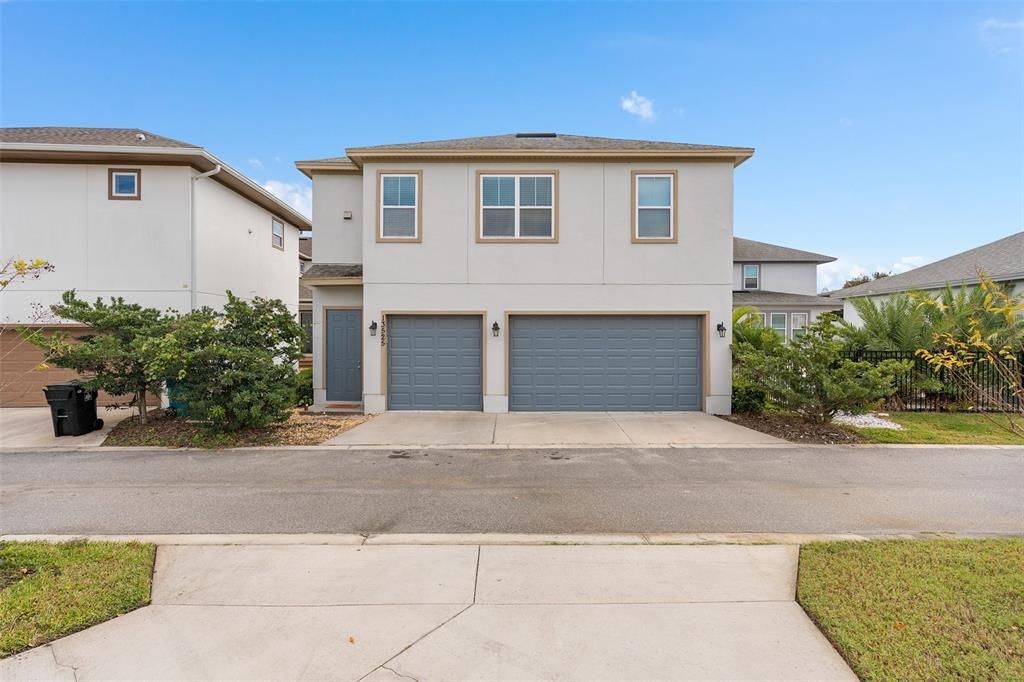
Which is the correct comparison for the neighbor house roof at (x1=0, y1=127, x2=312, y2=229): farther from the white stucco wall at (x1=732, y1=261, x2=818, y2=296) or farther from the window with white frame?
the white stucco wall at (x1=732, y1=261, x2=818, y2=296)

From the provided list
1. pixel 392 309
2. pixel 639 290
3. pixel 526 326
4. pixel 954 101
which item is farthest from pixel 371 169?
pixel 954 101

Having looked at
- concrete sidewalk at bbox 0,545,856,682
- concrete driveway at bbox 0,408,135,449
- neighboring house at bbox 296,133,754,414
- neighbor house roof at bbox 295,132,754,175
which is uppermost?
neighbor house roof at bbox 295,132,754,175

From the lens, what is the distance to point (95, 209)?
495 inches

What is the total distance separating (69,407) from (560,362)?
9.80 meters

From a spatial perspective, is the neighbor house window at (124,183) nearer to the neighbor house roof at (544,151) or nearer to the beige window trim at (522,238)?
the neighbor house roof at (544,151)

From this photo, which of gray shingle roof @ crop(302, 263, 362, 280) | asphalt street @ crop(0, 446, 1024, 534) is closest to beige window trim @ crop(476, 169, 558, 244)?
gray shingle roof @ crop(302, 263, 362, 280)

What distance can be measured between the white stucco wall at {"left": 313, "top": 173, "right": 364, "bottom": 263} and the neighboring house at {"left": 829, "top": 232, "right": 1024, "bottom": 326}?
1428 cm

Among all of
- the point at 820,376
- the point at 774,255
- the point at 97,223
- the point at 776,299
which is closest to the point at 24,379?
the point at 97,223

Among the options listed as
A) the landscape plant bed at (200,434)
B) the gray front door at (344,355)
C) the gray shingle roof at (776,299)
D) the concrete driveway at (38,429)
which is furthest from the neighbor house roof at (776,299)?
the concrete driveway at (38,429)

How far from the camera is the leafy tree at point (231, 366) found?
8305 millimetres

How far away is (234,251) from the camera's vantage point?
15.0m

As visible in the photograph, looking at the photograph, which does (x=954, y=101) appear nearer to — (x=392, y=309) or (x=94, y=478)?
(x=392, y=309)

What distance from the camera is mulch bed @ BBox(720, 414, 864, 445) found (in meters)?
8.92

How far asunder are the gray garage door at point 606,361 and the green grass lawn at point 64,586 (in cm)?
839
